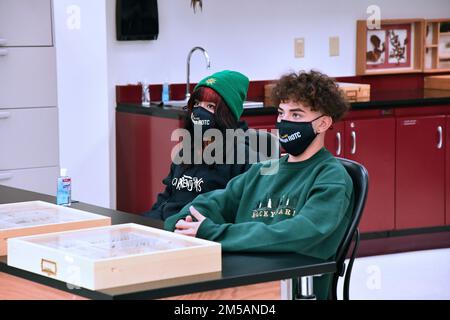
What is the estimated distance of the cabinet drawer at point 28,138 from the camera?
16.9ft

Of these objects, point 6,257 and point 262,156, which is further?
point 262,156

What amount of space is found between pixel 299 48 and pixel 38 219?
11.2ft

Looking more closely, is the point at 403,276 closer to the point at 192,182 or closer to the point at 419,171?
the point at 419,171

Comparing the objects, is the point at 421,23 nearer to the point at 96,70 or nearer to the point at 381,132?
the point at 381,132

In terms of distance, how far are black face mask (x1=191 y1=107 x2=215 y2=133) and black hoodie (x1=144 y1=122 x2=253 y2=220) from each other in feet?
0.41

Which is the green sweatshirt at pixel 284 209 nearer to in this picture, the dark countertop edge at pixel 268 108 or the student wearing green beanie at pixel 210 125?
the student wearing green beanie at pixel 210 125

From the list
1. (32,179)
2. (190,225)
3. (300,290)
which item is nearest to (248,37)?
(32,179)

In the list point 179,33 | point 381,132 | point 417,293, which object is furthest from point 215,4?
point 417,293

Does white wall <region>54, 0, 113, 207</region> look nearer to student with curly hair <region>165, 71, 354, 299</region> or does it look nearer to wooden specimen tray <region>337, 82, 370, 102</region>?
wooden specimen tray <region>337, 82, 370, 102</region>

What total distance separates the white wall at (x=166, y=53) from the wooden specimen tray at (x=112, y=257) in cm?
297

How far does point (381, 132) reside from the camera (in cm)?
542

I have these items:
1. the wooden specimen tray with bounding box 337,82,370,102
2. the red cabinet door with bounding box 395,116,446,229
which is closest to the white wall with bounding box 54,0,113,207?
the wooden specimen tray with bounding box 337,82,370,102

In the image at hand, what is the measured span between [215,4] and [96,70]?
0.82 metres

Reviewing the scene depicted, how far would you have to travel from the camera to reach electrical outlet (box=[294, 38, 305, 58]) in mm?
5922
